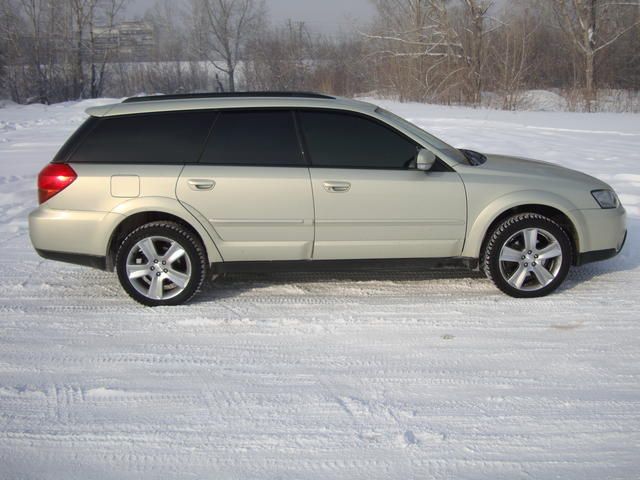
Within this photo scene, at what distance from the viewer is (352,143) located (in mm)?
5125

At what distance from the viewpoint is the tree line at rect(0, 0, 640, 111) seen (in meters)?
26.2

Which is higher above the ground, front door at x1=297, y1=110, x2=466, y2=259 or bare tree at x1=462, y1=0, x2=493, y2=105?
bare tree at x1=462, y1=0, x2=493, y2=105

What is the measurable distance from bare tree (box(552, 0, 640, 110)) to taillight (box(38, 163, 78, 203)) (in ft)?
84.7

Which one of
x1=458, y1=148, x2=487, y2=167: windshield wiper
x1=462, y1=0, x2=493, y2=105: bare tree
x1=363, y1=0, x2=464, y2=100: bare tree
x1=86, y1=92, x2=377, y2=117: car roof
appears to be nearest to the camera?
x1=86, y1=92, x2=377, y2=117: car roof

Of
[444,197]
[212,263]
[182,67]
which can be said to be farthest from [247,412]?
[182,67]

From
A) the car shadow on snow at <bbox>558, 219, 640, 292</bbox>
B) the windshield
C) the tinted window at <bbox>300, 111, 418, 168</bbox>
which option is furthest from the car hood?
the car shadow on snow at <bbox>558, 219, 640, 292</bbox>

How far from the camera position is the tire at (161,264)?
4977mm

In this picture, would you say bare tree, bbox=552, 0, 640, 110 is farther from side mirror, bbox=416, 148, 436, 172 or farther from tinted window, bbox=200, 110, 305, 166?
tinted window, bbox=200, 110, 305, 166

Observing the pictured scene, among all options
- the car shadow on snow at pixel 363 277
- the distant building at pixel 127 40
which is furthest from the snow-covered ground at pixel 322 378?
the distant building at pixel 127 40

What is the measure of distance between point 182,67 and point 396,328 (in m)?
35.8

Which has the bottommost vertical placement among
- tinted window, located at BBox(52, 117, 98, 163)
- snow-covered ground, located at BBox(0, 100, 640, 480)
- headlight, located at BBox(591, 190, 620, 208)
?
snow-covered ground, located at BBox(0, 100, 640, 480)

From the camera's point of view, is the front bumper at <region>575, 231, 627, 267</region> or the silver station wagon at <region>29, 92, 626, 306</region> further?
the front bumper at <region>575, 231, 627, 267</region>

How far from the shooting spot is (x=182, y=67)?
37625mm

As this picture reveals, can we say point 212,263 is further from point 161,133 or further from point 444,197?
point 444,197
